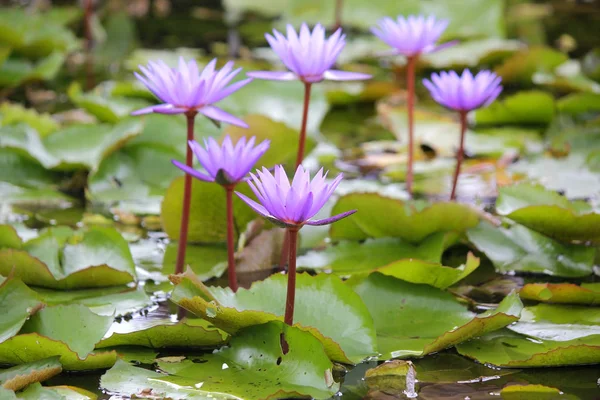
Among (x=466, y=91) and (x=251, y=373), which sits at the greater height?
(x=466, y=91)

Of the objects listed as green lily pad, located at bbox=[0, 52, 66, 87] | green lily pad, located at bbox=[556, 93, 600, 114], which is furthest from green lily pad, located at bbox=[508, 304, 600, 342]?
green lily pad, located at bbox=[0, 52, 66, 87]

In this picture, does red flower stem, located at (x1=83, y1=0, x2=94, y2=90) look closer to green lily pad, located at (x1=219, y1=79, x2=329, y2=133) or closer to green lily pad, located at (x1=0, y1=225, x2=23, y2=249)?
green lily pad, located at (x1=219, y1=79, x2=329, y2=133)

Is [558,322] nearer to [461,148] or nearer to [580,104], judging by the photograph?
[461,148]

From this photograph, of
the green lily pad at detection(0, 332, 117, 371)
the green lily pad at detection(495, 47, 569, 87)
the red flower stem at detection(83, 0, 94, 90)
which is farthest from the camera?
the red flower stem at detection(83, 0, 94, 90)

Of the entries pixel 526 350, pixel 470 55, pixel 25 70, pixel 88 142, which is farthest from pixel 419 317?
pixel 470 55

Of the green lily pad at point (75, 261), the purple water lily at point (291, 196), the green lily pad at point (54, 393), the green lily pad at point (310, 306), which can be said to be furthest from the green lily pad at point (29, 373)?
the purple water lily at point (291, 196)

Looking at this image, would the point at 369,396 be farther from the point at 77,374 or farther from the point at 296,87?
the point at 296,87

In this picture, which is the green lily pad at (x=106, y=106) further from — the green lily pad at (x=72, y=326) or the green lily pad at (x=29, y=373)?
the green lily pad at (x=29, y=373)
